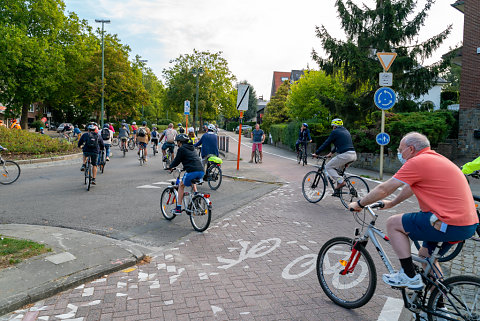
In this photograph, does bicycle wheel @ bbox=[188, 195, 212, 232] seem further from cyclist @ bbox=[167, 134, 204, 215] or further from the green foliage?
the green foliage

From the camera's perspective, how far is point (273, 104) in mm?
45281

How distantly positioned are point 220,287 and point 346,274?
4.49 ft

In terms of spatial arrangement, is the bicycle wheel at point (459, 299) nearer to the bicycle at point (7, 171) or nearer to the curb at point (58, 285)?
the curb at point (58, 285)

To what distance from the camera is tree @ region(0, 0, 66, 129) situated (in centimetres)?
3188

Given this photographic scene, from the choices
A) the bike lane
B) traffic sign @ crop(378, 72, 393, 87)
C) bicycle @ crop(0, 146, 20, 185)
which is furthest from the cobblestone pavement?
bicycle @ crop(0, 146, 20, 185)

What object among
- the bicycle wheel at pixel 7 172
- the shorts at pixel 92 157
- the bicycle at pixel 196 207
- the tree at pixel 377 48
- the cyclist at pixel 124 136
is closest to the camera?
the bicycle at pixel 196 207

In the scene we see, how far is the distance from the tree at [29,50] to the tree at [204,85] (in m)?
23.3

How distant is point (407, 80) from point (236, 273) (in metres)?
19.7

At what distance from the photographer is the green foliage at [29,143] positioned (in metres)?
16.5

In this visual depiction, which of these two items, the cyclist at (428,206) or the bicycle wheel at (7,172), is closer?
the cyclist at (428,206)

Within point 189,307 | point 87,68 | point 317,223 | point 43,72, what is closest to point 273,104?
point 87,68

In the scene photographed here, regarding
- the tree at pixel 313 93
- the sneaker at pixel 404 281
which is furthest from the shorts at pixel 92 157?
the tree at pixel 313 93

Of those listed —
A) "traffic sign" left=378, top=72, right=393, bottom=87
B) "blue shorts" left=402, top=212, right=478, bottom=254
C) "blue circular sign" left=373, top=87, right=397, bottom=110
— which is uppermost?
"traffic sign" left=378, top=72, right=393, bottom=87

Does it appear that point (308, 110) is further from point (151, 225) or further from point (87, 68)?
point (87, 68)
